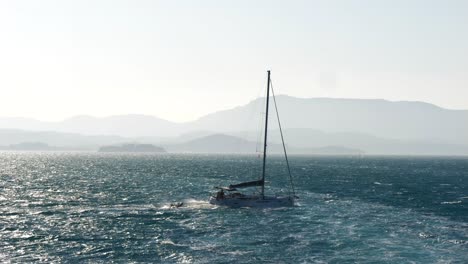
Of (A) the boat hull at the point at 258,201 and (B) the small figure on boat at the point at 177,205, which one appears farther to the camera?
(B) the small figure on boat at the point at 177,205

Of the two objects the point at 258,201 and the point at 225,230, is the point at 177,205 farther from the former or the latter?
the point at 225,230

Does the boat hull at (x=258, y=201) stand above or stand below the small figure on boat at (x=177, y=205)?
above

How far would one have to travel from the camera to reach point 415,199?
89562mm

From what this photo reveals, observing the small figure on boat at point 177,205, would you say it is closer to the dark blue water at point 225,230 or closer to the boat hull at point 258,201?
the dark blue water at point 225,230

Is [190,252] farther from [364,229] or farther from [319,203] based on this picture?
[319,203]

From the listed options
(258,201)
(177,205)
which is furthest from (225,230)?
(177,205)

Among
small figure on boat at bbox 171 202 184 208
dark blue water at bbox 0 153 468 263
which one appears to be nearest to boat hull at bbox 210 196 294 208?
dark blue water at bbox 0 153 468 263

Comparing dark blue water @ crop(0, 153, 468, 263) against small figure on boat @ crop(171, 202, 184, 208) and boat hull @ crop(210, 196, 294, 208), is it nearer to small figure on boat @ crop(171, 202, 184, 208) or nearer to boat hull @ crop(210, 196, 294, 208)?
small figure on boat @ crop(171, 202, 184, 208)

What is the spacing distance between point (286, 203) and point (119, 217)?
24950 mm

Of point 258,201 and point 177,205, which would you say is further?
point 177,205

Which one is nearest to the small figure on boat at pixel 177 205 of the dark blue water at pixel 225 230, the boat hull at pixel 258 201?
the dark blue water at pixel 225 230

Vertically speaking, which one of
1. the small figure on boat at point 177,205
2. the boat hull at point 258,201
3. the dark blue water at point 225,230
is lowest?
the dark blue water at point 225,230

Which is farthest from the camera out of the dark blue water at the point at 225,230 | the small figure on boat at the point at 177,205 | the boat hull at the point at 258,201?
the small figure on boat at the point at 177,205

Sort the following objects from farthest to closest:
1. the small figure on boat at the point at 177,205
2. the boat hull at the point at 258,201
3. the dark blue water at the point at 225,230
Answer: the small figure on boat at the point at 177,205 < the boat hull at the point at 258,201 < the dark blue water at the point at 225,230
